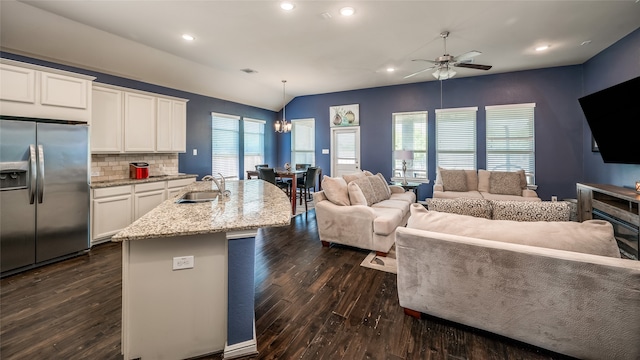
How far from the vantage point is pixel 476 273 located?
5.73 feet

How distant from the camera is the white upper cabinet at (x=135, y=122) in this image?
12.7 ft

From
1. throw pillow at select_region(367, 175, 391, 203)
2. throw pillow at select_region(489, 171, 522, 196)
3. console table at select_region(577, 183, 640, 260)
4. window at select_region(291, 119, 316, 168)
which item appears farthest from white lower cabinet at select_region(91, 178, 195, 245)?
throw pillow at select_region(489, 171, 522, 196)

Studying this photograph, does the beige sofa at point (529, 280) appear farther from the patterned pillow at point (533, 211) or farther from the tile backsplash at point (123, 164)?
the tile backsplash at point (123, 164)

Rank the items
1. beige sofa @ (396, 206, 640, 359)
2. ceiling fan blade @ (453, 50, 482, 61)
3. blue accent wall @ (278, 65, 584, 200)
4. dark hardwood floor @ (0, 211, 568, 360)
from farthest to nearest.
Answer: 1. blue accent wall @ (278, 65, 584, 200)
2. ceiling fan blade @ (453, 50, 482, 61)
3. dark hardwood floor @ (0, 211, 568, 360)
4. beige sofa @ (396, 206, 640, 359)

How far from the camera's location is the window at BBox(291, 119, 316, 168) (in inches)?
303

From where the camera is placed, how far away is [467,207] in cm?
204

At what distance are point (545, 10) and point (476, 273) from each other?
3429 millimetres

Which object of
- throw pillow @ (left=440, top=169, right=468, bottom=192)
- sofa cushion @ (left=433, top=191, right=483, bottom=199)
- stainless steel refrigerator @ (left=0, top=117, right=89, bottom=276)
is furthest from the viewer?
throw pillow @ (left=440, top=169, right=468, bottom=192)

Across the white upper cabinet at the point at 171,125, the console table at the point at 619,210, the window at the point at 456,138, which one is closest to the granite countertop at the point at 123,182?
the white upper cabinet at the point at 171,125

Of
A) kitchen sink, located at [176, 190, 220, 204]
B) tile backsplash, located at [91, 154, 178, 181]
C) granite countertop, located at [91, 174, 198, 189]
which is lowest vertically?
kitchen sink, located at [176, 190, 220, 204]

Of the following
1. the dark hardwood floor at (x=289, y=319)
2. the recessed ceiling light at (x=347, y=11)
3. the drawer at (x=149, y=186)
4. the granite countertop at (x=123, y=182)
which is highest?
the recessed ceiling light at (x=347, y=11)

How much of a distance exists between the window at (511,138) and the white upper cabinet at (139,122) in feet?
21.6

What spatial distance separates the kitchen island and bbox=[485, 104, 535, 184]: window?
572cm

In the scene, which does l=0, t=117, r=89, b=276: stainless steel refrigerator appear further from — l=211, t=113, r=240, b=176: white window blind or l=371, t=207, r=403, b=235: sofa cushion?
l=371, t=207, r=403, b=235: sofa cushion
